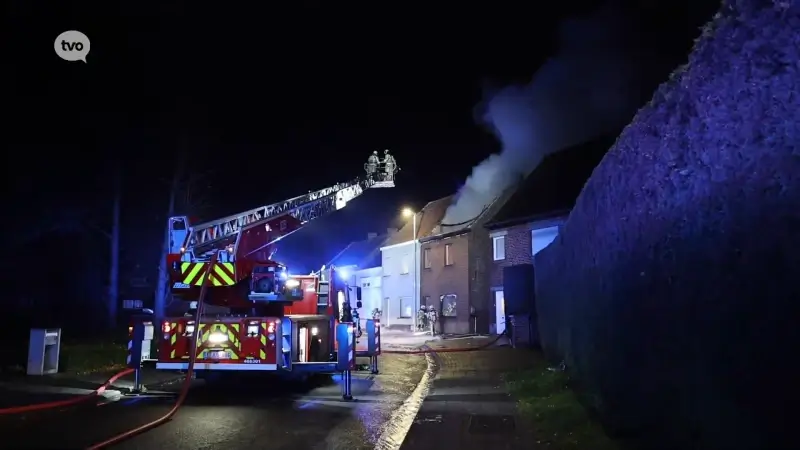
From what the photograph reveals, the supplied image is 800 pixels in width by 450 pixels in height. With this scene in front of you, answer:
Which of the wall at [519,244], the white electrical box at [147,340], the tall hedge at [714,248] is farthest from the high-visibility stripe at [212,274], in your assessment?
the wall at [519,244]

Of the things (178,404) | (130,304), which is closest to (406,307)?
(130,304)

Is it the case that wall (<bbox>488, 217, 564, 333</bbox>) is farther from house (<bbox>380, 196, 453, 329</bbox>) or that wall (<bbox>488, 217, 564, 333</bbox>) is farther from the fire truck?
the fire truck

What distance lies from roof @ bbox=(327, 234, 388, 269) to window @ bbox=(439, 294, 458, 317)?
11.6 meters

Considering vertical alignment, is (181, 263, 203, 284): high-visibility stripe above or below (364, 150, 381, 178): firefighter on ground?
below

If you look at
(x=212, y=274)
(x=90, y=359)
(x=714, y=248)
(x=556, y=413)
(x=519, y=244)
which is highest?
(x=519, y=244)

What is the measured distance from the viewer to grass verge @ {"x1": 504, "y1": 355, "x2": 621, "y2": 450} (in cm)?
685

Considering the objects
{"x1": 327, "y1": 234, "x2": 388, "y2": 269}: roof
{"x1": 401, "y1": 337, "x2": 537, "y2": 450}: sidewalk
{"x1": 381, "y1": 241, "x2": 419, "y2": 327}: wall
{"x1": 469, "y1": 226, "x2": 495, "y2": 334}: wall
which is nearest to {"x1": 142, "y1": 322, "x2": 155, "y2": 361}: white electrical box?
{"x1": 401, "y1": 337, "x2": 537, "y2": 450}: sidewalk

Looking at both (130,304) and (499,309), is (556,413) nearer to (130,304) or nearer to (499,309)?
(499,309)

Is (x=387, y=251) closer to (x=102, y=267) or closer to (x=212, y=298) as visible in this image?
(x=102, y=267)

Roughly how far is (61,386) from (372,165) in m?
12.9

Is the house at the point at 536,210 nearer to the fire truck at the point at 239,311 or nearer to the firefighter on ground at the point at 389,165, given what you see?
the firefighter on ground at the point at 389,165

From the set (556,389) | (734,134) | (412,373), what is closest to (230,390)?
(412,373)

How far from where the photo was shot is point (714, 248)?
4.13 meters

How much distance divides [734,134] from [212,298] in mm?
9428
